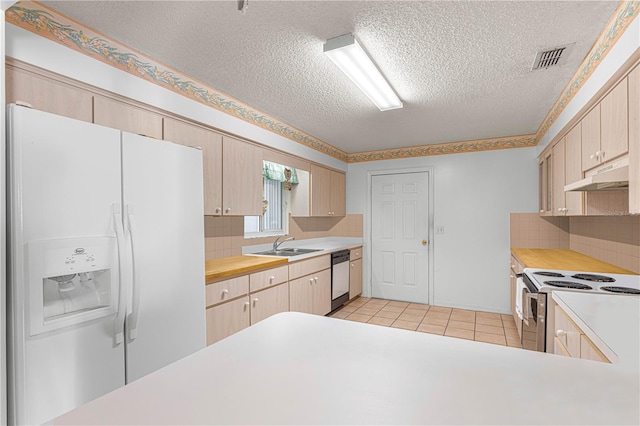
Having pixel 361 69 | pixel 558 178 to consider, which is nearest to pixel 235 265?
pixel 361 69

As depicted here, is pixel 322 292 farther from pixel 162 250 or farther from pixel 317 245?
pixel 162 250

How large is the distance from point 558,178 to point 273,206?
310 cm

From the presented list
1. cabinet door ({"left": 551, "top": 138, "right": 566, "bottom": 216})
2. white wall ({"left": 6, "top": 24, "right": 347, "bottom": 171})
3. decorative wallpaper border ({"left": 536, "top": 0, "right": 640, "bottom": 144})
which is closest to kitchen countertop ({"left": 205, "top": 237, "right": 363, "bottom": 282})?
white wall ({"left": 6, "top": 24, "right": 347, "bottom": 171})

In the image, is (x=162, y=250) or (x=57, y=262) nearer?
(x=57, y=262)

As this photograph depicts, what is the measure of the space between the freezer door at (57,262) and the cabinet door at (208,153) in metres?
0.83

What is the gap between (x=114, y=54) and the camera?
1.92 meters

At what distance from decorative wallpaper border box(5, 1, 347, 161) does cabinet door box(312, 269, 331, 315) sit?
1.96 m

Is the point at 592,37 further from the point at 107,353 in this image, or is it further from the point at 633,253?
the point at 107,353

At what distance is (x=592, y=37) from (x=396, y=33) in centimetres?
115

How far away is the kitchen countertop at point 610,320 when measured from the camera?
3.43 ft

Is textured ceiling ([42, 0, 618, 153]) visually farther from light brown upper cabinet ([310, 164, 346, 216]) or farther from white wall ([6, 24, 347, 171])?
light brown upper cabinet ([310, 164, 346, 216])

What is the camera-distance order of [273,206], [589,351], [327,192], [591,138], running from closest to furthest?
[589,351] → [591,138] → [273,206] → [327,192]

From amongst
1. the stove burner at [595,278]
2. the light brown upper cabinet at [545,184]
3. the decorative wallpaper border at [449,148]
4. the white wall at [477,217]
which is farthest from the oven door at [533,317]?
the decorative wallpaper border at [449,148]

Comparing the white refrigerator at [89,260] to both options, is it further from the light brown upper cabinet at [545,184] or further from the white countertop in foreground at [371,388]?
the light brown upper cabinet at [545,184]
